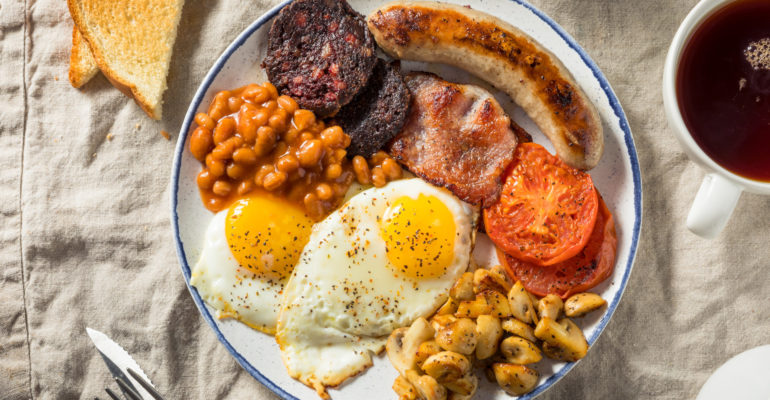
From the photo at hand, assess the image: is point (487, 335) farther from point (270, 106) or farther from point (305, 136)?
point (270, 106)

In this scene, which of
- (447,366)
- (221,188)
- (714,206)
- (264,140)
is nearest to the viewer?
(714,206)

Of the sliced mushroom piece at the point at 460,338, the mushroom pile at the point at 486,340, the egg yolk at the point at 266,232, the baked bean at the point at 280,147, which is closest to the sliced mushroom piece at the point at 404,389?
the mushroom pile at the point at 486,340

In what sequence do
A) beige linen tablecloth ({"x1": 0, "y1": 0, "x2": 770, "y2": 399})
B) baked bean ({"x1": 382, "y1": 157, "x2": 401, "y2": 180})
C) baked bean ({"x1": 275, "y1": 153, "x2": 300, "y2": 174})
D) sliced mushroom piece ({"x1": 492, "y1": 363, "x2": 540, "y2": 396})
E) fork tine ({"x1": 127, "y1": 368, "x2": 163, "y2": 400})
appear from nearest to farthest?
sliced mushroom piece ({"x1": 492, "y1": 363, "x2": 540, "y2": 396}), baked bean ({"x1": 275, "y1": 153, "x2": 300, "y2": 174}), baked bean ({"x1": 382, "y1": 157, "x2": 401, "y2": 180}), fork tine ({"x1": 127, "y1": 368, "x2": 163, "y2": 400}), beige linen tablecloth ({"x1": 0, "y1": 0, "x2": 770, "y2": 399})

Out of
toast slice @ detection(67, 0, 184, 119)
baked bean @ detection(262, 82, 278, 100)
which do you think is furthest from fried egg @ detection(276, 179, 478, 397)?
→ toast slice @ detection(67, 0, 184, 119)

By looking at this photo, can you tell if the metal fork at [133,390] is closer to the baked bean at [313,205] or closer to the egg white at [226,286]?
the egg white at [226,286]

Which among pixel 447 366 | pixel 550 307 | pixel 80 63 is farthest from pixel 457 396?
pixel 80 63

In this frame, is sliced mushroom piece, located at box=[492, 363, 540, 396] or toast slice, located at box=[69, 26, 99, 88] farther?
toast slice, located at box=[69, 26, 99, 88]

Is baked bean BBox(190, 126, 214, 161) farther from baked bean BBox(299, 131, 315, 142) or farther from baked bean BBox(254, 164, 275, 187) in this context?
baked bean BBox(299, 131, 315, 142)
